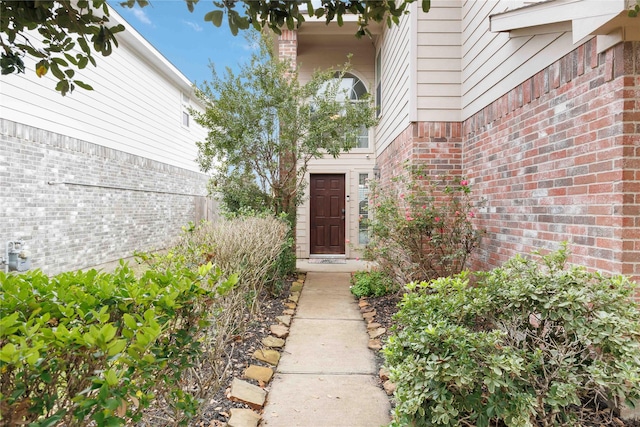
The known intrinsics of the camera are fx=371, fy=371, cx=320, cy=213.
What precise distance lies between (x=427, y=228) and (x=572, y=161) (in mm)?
1913

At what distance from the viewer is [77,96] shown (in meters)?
6.84

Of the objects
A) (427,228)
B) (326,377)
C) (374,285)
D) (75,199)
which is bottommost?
(326,377)

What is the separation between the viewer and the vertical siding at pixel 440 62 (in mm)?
4797

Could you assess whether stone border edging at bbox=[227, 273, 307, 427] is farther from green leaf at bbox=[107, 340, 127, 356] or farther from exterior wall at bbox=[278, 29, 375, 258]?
exterior wall at bbox=[278, 29, 375, 258]

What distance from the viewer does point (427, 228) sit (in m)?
4.46

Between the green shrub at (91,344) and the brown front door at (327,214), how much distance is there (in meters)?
7.80

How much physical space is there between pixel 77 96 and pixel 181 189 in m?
4.91

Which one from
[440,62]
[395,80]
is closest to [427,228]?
[440,62]

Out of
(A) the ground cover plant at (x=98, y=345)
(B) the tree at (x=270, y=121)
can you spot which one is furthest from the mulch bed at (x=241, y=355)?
(B) the tree at (x=270, y=121)

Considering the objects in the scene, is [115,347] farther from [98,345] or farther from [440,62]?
[440,62]

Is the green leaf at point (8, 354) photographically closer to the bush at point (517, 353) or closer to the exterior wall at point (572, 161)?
the bush at point (517, 353)

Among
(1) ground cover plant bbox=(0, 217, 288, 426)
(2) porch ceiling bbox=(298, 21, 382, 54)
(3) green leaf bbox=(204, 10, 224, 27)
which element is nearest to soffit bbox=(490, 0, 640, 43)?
(3) green leaf bbox=(204, 10, 224, 27)

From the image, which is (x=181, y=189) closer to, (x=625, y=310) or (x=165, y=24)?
(x=165, y=24)

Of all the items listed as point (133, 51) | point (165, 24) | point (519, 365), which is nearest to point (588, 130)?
point (519, 365)
